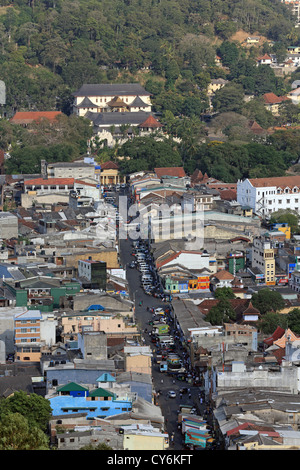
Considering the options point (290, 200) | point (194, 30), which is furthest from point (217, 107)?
point (290, 200)

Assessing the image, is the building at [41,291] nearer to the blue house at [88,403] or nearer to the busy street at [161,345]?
the busy street at [161,345]

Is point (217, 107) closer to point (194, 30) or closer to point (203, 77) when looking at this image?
point (203, 77)

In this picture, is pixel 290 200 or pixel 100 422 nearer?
pixel 100 422

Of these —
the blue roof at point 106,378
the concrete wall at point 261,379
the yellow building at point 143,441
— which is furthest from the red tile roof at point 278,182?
the yellow building at point 143,441

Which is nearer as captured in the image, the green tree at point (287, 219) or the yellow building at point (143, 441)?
the yellow building at point (143, 441)

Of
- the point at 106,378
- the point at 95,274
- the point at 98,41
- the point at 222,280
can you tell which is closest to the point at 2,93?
the point at 98,41

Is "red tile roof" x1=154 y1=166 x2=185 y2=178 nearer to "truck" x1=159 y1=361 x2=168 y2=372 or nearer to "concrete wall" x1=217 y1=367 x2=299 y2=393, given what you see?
"truck" x1=159 y1=361 x2=168 y2=372

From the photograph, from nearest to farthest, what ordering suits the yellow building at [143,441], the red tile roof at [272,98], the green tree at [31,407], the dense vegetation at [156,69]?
the yellow building at [143,441] → the green tree at [31,407] → the dense vegetation at [156,69] → the red tile roof at [272,98]
